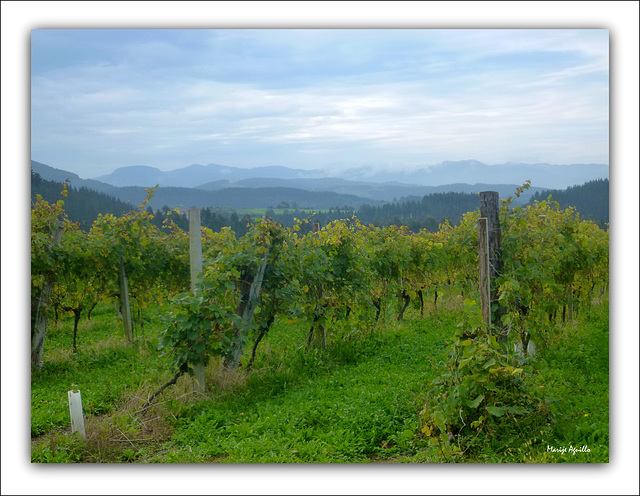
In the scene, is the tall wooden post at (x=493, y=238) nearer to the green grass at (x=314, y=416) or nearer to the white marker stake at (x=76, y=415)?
the green grass at (x=314, y=416)

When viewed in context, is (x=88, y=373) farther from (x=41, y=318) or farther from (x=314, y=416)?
(x=314, y=416)

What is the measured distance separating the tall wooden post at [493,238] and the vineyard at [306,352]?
0.09 feet

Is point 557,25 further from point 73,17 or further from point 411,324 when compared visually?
point 411,324

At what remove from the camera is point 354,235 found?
7.07 m

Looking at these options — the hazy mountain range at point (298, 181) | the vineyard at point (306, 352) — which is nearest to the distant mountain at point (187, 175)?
the hazy mountain range at point (298, 181)

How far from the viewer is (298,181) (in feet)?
15.3

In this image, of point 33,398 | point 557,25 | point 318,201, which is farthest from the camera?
point 318,201

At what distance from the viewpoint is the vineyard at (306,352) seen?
143 inches

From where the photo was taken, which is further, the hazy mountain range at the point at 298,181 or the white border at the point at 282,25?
the hazy mountain range at the point at 298,181

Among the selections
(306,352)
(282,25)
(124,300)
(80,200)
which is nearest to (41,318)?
(124,300)

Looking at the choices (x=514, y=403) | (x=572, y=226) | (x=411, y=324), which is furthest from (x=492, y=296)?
(x=411, y=324)

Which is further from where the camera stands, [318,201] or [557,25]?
[318,201]

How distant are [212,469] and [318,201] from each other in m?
2.58

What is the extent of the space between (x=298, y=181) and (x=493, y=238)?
1737 mm
